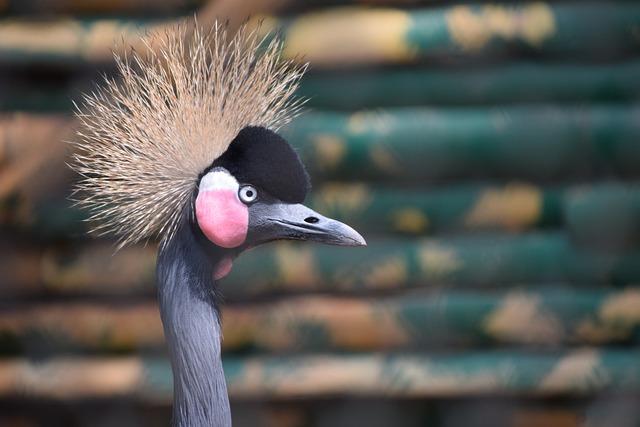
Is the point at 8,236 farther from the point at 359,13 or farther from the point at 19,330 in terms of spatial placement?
the point at 359,13

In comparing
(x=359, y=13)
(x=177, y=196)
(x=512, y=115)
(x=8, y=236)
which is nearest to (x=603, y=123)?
(x=512, y=115)

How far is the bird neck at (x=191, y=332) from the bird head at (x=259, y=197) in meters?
0.06

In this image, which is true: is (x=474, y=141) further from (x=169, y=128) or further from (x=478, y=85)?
(x=169, y=128)

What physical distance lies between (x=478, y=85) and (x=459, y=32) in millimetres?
128

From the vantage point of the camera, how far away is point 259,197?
5.22 ft

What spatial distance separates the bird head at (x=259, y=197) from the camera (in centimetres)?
155

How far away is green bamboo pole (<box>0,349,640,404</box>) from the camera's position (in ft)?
7.47

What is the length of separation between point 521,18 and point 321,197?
23.6 inches

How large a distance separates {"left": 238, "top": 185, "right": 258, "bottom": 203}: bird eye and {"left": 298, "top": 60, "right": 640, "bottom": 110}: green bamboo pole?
66cm

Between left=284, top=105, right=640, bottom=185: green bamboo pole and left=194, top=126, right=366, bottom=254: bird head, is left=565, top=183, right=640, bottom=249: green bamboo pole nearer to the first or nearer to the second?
left=284, top=105, right=640, bottom=185: green bamboo pole

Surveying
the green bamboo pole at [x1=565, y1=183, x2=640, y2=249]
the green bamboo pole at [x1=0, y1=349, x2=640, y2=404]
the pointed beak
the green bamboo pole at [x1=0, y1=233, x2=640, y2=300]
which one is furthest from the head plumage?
the green bamboo pole at [x1=565, y1=183, x2=640, y2=249]

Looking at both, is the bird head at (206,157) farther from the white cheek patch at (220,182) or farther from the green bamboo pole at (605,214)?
the green bamboo pole at (605,214)

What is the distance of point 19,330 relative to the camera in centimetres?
235

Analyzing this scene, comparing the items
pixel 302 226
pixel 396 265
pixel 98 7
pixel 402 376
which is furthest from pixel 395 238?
pixel 98 7
